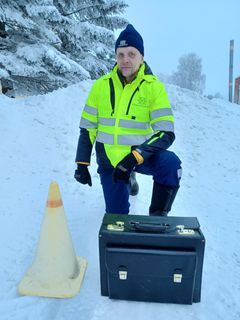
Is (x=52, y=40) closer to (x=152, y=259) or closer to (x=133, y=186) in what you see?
(x=133, y=186)

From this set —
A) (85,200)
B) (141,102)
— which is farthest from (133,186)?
(141,102)

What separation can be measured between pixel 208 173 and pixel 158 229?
10.9 feet

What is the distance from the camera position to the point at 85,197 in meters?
4.00

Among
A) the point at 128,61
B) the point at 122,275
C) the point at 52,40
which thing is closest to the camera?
the point at 122,275

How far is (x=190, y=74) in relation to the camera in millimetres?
45531

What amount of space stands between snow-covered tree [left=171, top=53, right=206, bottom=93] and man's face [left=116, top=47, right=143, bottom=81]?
4339cm

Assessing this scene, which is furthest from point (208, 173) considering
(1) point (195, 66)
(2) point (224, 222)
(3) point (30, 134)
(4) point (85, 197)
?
(1) point (195, 66)

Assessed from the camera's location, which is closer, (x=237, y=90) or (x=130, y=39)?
(x=130, y=39)

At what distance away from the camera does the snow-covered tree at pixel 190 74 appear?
→ 45094 millimetres

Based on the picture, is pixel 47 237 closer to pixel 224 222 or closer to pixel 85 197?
pixel 85 197

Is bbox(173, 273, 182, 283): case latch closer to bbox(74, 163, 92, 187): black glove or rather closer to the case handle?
the case handle

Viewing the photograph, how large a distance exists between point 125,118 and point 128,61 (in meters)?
0.47

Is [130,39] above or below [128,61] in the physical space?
above

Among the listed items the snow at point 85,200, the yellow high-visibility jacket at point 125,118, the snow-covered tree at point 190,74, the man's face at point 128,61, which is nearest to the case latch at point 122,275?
the snow at point 85,200
